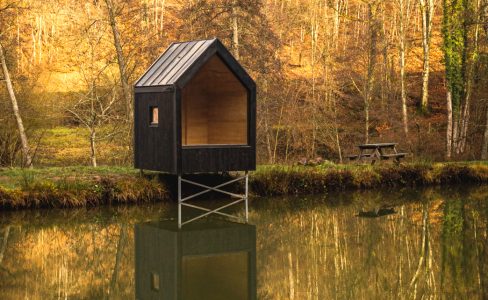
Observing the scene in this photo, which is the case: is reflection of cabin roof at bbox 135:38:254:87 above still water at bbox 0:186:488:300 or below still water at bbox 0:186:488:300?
above

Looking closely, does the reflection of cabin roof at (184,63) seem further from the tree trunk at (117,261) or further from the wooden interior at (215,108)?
the tree trunk at (117,261)

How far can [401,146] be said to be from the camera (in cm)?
3188

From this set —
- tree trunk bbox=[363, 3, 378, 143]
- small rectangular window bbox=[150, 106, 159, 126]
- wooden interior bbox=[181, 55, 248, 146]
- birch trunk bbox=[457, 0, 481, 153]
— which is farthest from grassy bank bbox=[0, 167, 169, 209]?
birch trunk bbox=[457, 0, 481, 153]

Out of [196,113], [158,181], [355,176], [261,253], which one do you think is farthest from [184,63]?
[355,176]

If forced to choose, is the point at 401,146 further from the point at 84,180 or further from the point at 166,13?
the point at 166,13

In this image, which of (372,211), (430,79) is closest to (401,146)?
(430,79)

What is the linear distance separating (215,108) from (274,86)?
15.4 m

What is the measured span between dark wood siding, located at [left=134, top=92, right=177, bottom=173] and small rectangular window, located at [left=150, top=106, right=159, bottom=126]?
10 centimetres

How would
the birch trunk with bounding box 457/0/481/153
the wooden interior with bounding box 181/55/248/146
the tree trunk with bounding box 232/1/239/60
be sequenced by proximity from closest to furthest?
1. the wooden interior with bounding box 181/55/248/146
2. the tree trunk with bounding box 232/1/239/60
3. the birch trunk with bounding box 457/0/481/153

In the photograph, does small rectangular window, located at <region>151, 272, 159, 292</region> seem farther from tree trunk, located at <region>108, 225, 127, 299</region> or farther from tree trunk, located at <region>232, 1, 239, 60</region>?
tree trunk, located at <region>232, 1, 239, 60</region>

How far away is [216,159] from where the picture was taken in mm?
16125

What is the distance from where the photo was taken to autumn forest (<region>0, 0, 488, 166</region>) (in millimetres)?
25078

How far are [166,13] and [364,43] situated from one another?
14.5 meters

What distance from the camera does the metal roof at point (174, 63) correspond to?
1577 centimetres
